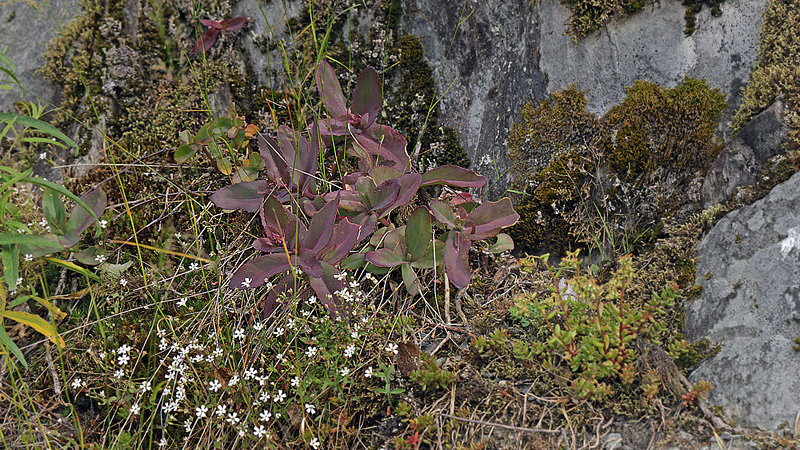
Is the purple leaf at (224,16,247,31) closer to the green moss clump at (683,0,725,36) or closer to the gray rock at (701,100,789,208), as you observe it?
the green moss clump at (683,0,725,36)

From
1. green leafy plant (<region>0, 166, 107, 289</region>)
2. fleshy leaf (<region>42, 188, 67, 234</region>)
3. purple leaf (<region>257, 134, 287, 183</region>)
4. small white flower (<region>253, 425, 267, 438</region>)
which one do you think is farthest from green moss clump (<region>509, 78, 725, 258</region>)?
fleshy leaf (<region>42, 188, 67, 234</region>)

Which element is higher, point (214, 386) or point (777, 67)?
point (777, 67)

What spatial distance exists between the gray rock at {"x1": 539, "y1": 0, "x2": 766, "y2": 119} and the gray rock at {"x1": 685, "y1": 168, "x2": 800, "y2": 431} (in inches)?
29.4

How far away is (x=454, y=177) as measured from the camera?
2623 millimetres

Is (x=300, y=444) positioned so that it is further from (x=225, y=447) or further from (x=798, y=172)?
(x=798, y=172)

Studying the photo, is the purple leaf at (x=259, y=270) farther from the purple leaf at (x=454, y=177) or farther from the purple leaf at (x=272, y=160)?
the purple leaf at (x=454, y=177)

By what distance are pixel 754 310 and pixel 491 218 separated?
47.0 inches

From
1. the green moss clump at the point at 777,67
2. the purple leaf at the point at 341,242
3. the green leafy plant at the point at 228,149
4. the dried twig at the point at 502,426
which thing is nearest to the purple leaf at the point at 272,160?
the green leafy plant at the point at 228,149

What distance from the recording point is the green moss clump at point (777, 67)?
96.9 inches

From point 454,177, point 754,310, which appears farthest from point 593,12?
point 754,310

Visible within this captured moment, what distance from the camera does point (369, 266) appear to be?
2.63 meters

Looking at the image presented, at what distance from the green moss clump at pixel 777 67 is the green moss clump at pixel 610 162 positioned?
0.46 feet

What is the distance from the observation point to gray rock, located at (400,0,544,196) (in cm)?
307

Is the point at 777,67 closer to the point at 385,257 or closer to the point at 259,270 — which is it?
the point at 385,257
